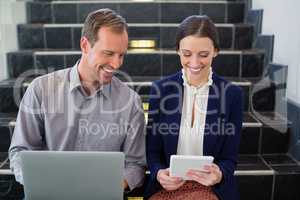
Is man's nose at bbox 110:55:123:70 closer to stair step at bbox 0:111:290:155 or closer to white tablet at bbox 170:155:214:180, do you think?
white tablet at bbox 170:155:214:180

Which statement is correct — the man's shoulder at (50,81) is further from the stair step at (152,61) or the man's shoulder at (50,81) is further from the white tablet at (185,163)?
the stair step at (152,61)

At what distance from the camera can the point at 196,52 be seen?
110 centimetres

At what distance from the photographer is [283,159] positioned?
69.7 inches

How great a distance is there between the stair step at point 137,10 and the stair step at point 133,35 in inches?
8.1

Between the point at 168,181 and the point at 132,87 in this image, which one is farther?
the point at 132,87

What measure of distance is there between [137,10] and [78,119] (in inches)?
61.9

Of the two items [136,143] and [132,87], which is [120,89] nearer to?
[136,143]

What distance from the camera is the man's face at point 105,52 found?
1.08 metres

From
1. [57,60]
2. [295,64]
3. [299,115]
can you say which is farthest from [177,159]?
[57,60]

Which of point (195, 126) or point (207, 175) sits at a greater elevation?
point (195, 126)

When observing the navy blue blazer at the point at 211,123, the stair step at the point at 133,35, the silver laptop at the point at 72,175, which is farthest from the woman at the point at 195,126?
the stair step at the point at 133,35

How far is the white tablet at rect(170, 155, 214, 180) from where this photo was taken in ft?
3.25

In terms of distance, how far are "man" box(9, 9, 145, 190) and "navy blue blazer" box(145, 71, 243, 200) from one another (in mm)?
61

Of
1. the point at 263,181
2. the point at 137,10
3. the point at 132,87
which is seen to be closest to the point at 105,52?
the point at 132,87
